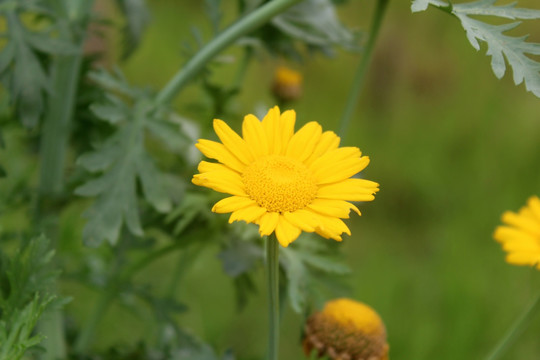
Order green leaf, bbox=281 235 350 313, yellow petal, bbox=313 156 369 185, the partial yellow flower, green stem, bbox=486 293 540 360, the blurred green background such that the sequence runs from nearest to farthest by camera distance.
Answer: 1. yellow petal, bbox=313 156 369 185
2. green stem, bbox=486 293 540 360
3. green leaf, bbox=281 235 350 313
4. the partial yellow flower
5. the blurred green background

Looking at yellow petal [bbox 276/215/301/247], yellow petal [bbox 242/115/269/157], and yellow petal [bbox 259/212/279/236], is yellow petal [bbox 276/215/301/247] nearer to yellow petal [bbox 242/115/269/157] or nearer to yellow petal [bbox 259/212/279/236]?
yellow petal [bbox 259/212/279/236]

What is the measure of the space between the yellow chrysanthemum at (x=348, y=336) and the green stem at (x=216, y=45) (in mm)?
519

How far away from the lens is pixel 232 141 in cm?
84

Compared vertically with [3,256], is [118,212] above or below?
above

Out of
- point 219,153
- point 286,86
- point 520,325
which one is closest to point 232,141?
point 219,153

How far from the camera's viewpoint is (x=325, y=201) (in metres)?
0.79

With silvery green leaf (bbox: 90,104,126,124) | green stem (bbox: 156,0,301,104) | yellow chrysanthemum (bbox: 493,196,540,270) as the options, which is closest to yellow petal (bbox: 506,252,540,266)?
yellow chrysanthemum (bbox: 493,196,540,270)

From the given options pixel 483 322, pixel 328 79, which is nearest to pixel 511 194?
pixel 483 322

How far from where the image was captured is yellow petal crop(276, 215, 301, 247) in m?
0.70

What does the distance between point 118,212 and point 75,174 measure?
187 mm

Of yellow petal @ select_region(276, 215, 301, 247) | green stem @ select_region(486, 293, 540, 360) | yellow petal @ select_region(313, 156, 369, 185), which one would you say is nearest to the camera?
yellow petal @ select_region(276, 215, 301, 247)

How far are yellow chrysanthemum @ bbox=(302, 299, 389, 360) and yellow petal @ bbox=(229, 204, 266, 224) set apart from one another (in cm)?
35

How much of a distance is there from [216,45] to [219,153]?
45cm

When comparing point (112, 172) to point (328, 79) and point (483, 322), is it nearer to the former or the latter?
point (483, 322)
